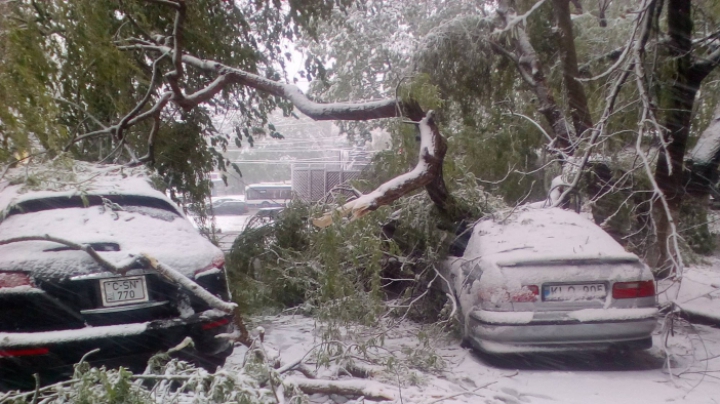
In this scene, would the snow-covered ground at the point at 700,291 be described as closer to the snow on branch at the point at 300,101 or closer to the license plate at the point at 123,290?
the snow on branch at the point at 300,101

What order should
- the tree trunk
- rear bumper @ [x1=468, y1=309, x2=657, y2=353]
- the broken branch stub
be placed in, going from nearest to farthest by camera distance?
rear bumper @ [x1=468, y1=309, x2=657, y2=353], the broken branch stub, the tree trunk

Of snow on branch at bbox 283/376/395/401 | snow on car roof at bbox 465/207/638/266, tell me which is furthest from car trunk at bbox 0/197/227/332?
snow on car roof at bbox 465/207/638/266

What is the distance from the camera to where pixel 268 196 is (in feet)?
27.3

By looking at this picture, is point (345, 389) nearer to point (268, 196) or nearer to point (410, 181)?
point (410, 181)

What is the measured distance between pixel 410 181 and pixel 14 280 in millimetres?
2989

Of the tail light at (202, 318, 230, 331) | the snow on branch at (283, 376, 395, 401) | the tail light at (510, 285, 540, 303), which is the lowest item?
the snow on branch at (283, 376, 395, 401)

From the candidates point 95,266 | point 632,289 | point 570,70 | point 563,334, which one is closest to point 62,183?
point 95,266

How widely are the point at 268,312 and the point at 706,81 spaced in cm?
602

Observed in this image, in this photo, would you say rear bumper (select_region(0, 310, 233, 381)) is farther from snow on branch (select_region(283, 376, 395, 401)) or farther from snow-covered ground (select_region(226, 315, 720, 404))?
snow on branch (select_region(283, 376, 395, 401))

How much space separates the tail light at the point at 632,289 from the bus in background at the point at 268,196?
408 cm

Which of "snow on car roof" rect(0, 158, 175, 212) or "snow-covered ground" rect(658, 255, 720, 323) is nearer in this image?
"snow on car roof" rect(0, 158, 175, 212)

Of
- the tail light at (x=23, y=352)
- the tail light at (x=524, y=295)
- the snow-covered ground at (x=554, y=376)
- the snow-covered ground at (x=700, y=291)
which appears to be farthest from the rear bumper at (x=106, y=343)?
the snow-covered ground at (x=700, y=291)

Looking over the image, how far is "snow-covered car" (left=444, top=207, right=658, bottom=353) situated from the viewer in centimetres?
419

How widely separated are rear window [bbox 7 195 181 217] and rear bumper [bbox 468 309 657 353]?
2.58 m
